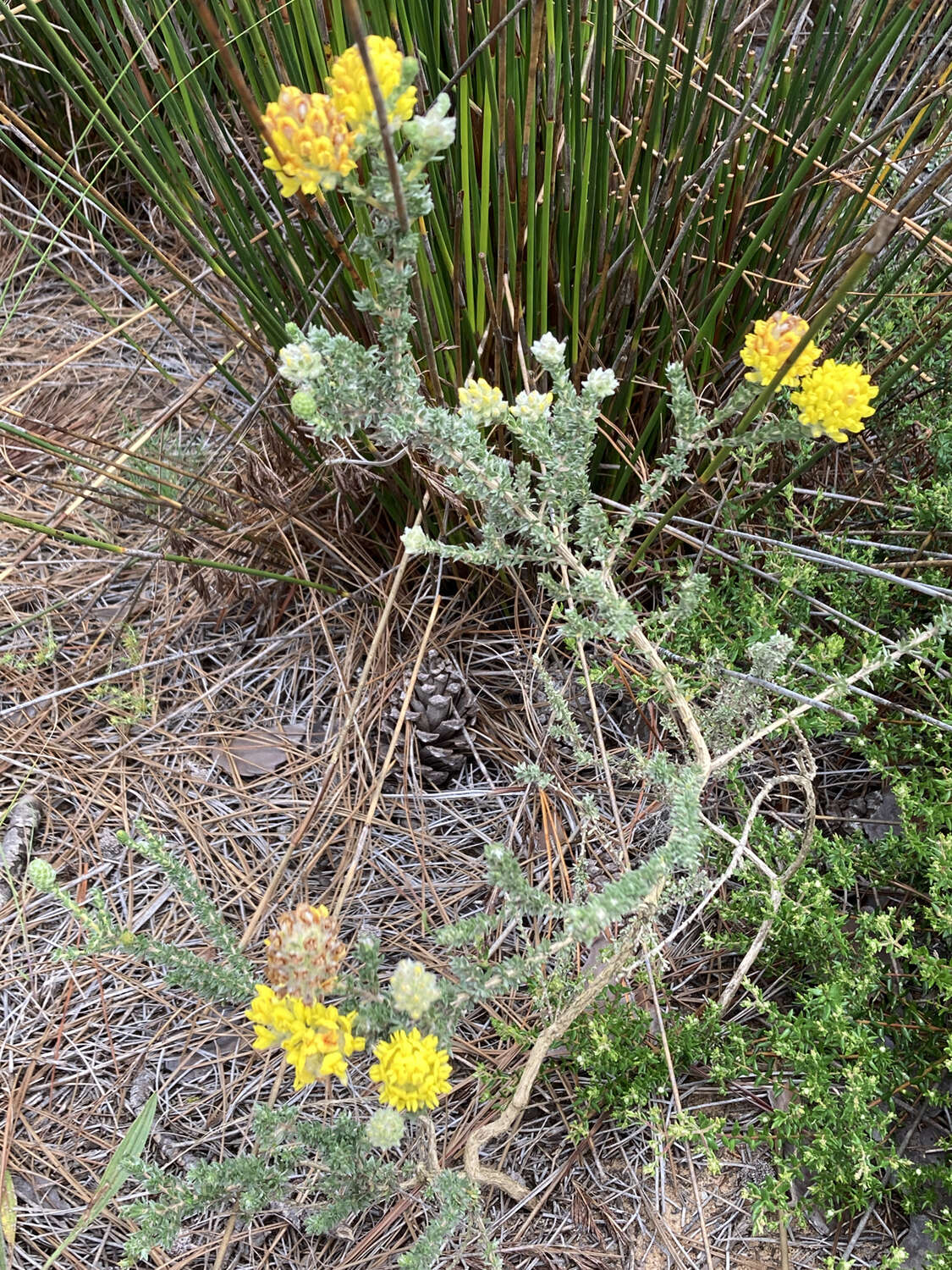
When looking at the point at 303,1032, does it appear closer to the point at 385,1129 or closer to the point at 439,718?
the point at 385,1129

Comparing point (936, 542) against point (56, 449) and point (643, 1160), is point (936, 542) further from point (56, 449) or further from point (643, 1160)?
point (56, 449)

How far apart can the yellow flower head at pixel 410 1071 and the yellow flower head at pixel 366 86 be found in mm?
663

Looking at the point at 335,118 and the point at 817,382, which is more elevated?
the point at 335,118

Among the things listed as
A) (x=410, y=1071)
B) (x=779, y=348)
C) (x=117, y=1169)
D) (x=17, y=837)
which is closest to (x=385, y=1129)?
(x=410, y=1071)

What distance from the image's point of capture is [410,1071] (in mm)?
656

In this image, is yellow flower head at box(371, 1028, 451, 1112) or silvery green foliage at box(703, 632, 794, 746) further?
silvery green foliage at box(703, 632, 794, 746)

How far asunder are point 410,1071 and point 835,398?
64cm

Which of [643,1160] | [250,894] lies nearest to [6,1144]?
[250,894]

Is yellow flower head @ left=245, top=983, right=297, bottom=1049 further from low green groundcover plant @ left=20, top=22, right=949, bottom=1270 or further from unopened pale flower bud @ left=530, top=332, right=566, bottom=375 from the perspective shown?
unopened pale flower bud @ left=530, top=332, right=566, bottom=375

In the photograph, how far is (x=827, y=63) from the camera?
1.15m

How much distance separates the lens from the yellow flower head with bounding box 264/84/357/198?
23.0 inches

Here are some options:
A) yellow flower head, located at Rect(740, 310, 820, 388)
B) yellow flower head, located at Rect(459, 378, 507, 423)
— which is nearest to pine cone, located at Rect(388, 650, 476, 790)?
yellow flower head, located at Rect(459, 378, 507, 423)

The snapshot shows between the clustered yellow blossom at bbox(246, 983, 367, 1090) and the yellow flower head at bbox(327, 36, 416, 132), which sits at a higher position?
the yellow flower head at bbox(327, 36, 416, 132)

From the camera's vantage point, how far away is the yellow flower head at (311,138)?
59 centimetres
